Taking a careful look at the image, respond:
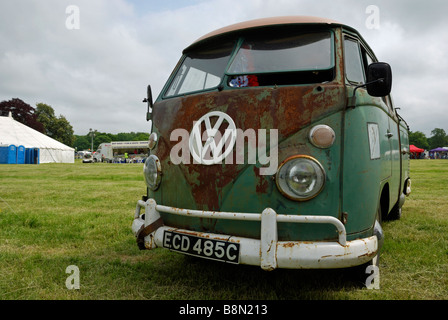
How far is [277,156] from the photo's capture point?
7.80 ft

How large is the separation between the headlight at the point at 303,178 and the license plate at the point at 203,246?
20.6 inches

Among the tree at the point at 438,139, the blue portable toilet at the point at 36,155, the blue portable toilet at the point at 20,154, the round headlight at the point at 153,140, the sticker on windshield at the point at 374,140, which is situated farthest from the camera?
the tree at the point at 438,139

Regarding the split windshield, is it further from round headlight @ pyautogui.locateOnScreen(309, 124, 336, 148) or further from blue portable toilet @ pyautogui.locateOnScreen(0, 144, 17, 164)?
blue portable toilet @ pyautogui.locateOnScreen(0, 144, 17, 164)

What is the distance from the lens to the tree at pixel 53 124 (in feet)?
201

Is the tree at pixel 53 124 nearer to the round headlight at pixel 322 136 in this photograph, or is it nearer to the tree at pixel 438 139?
the round headlight at pixel 322 136

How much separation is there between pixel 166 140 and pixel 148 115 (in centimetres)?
78

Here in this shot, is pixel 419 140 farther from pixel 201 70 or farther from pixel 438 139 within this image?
pixel 201 70

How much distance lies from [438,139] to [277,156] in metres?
121

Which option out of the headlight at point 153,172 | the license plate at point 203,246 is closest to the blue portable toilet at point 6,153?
the headlight at point 153,172

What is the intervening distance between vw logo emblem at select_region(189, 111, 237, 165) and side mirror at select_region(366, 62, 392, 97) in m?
1.07

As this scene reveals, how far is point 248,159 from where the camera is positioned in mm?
2445

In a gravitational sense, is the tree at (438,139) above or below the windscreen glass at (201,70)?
above

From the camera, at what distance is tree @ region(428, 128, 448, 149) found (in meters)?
102

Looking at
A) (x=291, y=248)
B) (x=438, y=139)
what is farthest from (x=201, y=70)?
(x=438, y=139)
